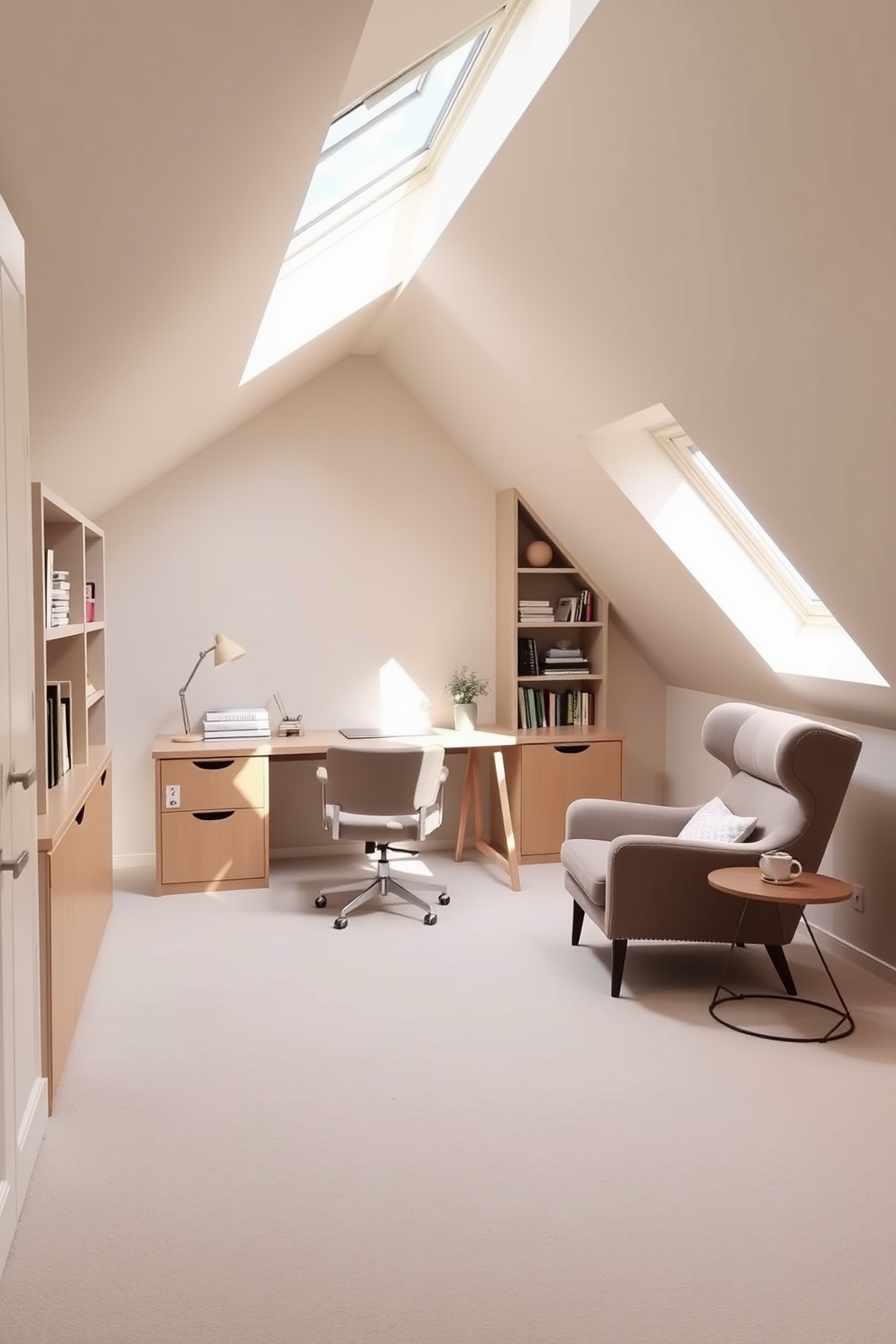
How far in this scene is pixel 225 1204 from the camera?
2592mm

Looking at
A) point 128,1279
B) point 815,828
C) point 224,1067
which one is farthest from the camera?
point 815,828

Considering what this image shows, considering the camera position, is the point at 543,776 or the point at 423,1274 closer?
the point at 423,1274

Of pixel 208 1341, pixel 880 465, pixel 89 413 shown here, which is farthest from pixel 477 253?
pixel 208 1341

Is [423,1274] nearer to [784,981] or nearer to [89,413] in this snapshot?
[784,981]

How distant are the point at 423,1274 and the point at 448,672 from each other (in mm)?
4235

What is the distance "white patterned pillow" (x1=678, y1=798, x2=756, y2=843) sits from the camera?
418cm

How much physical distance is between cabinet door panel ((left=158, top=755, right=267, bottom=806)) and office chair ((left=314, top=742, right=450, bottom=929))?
54cm

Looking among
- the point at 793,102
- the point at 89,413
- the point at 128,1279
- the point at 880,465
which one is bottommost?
the point at 128,1279

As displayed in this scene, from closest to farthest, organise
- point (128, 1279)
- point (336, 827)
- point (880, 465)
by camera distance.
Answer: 1. point (128, 1279)
2. point (880, 465)
3. point (336, 827)

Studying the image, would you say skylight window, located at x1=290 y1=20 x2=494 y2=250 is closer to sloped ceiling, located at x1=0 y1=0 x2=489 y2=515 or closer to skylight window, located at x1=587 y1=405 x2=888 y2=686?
sloped ceiling, located at x1=0 y1=0 x2=489 y2=515

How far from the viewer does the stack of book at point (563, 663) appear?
622cm

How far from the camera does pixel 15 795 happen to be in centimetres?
254

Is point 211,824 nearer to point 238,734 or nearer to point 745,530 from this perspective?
point 238,734

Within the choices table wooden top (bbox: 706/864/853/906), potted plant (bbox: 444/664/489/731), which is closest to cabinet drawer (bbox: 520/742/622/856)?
potted plant (bbox: 444/664/489/731)
